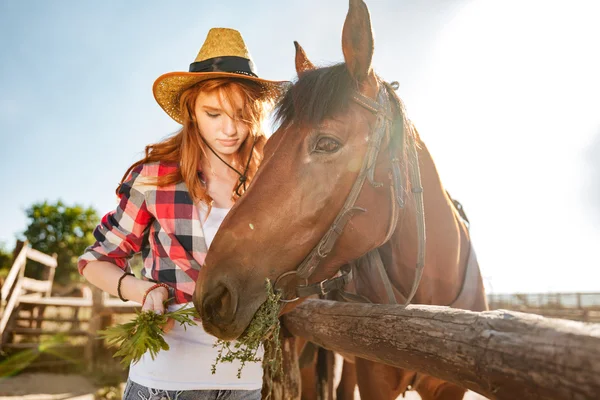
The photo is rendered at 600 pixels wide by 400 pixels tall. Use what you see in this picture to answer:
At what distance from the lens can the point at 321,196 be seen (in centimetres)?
160

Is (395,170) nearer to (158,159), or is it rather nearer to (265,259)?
(265,259)

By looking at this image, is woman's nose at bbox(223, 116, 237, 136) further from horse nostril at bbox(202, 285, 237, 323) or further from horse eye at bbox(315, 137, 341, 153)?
horse nostril at bbox(202, 285, 237, 323)

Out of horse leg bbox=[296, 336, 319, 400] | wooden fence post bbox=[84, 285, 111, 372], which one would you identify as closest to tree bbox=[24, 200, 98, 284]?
wooden fence post bbox=[84, 285, 111, 372]

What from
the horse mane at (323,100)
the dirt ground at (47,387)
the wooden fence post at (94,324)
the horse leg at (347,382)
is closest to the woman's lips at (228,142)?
the horse mane at (323,100)

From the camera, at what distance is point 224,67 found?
6.77 feet

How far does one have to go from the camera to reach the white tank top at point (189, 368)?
1.71 metres

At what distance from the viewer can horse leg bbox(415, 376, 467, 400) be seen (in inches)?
86.7

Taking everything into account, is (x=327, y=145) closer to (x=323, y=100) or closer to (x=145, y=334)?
(x=323, y=100)

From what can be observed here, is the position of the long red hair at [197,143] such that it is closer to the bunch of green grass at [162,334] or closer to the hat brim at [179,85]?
the hat brim at [179,85]

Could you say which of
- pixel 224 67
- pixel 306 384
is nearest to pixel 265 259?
pixel 224 67

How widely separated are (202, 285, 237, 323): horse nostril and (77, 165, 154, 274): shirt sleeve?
2.34 feet

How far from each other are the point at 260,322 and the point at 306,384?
271 centimetres

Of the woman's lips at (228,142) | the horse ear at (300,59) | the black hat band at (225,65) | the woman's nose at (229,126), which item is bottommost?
the woman's lips at (228,142)

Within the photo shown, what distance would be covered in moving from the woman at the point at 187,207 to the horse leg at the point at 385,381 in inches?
28.4
